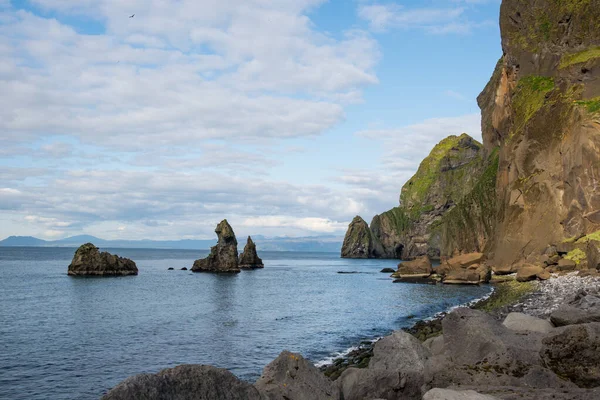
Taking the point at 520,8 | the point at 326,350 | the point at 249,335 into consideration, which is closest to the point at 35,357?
the point at 249,335

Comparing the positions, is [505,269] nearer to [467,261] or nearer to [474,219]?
[467,261]

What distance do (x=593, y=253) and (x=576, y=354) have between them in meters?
52.3

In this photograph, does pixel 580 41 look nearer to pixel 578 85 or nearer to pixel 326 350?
pixel 578 85

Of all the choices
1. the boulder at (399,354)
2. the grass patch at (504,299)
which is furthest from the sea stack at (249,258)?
the boulder at (399,354)

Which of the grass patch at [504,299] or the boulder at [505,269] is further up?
the boulder at [505,269]

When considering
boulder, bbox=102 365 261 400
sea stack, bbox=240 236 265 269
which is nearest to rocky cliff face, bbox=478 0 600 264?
boulder, bbox=102 365 261 400

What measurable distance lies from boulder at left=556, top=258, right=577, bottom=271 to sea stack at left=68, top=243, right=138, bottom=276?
92063mm

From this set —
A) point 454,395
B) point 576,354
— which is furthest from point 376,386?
point 576,354

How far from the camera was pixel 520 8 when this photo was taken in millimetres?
86625

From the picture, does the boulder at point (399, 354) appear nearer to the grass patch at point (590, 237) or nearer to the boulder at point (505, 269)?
the grass patch at point (590, 237)

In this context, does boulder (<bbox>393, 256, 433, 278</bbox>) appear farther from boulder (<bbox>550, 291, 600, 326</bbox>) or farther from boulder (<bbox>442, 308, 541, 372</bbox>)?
boulder (<bbox>442, 308, 541, 372</bbox>)

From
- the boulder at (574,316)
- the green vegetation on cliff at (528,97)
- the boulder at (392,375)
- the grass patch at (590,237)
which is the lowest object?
the boulder at (392,375)

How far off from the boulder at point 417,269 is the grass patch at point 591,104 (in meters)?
43.1

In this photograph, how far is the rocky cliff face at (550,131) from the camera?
2475 inches
